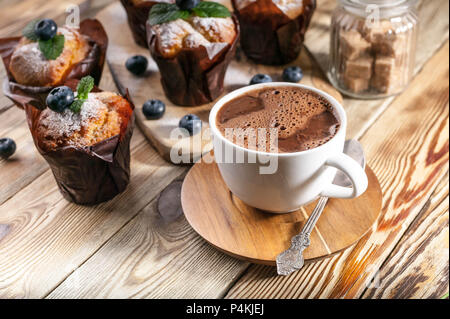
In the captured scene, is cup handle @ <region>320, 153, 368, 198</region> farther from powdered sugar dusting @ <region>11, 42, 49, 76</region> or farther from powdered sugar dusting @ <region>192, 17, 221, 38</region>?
powdered sugar dusting @ <region>11, 42, 49, 76</region>

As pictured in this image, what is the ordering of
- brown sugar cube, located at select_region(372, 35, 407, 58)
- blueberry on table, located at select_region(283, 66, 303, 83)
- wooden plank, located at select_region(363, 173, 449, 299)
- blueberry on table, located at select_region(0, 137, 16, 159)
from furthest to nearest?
blueberry on table, located at select_region(283, 66, 303, 83) → brown sugar cube, located at select_region(372, 35, 407, 58) → blueberry on table, located at select_region(0, 137, 16, 159) → wooden plank, located at select_region(363, 173, 449, 299)

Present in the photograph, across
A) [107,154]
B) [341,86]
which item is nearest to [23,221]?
[107,154]

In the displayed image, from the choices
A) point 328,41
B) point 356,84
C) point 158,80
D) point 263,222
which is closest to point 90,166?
point 263,222

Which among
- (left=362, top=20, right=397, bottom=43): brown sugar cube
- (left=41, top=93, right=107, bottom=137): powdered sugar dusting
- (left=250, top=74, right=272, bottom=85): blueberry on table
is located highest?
(left=41, top=93, right=107, bottom=137): powdered sugar dusting

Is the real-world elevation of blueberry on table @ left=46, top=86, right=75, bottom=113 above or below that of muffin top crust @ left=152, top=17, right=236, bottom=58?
above

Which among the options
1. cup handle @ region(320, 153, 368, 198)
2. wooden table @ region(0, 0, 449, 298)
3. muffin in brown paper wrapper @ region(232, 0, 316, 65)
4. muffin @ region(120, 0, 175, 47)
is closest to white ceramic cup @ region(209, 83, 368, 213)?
cup handle @ region(320, 153, 368, 198)
